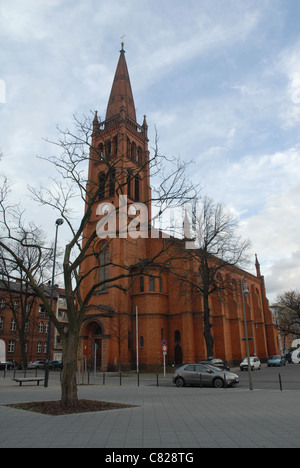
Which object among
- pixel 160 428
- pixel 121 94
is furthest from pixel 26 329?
pixel 160 428

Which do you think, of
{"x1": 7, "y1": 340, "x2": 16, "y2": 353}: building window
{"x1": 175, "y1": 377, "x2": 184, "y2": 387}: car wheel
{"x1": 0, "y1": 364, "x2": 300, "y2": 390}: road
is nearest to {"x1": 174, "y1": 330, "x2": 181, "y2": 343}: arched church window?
{"x1": 0, "y1": 364, "x2": 300, "y2": 390}: road

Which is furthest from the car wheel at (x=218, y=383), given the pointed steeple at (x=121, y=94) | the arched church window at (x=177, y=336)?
the pointed steeple at (x=121, y=94)

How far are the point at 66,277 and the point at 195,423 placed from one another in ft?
19.1

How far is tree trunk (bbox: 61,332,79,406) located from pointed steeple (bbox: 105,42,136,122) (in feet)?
120

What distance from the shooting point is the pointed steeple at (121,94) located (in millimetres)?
43438

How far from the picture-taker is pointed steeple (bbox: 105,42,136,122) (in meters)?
43.4

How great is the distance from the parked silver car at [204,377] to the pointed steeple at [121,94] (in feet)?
109

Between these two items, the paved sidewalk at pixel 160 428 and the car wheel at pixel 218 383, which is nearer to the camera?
the paved sidewalk at pixel 160 428

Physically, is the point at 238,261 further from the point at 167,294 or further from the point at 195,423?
the point at 195,423

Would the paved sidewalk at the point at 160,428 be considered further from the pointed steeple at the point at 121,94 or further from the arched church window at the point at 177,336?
the pointed steeple at the point at 121,94

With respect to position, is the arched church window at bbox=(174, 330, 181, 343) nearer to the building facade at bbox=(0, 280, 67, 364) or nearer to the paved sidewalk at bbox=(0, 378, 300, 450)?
the building facade at bbox=(0, 280, 67, 364)

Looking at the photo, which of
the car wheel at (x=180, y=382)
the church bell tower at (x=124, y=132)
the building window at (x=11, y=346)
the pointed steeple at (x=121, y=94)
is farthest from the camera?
the building window at (x=11, y=346)
